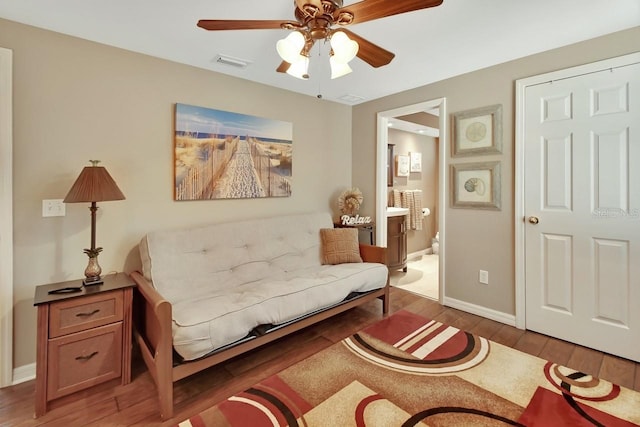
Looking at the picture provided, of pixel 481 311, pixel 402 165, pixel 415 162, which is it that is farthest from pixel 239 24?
pixel 415 162

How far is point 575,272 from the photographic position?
238 cm

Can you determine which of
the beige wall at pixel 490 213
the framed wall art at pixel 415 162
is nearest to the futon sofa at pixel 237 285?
the beige wall at pixel 490 213

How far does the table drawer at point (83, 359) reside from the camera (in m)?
1.70

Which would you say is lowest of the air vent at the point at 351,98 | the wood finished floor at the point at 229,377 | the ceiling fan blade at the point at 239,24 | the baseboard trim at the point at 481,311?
the wood finished floor at the point at 229,377

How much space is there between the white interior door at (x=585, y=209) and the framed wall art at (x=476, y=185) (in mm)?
240

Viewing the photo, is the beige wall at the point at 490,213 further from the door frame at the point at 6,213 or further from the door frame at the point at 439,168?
the door frame at the point at 6,213

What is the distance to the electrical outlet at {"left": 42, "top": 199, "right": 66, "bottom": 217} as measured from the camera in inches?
79.2

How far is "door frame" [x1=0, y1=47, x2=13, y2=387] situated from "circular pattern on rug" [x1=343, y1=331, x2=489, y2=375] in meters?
Answer: 2.23

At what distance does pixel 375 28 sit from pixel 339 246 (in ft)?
6.21

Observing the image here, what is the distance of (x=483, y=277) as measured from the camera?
2873 mm

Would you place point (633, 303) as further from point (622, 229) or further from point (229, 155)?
point (229, 155)

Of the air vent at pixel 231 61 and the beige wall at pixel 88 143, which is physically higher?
the air vent at pixel 231 61

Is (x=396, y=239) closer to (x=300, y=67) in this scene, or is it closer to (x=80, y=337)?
(x=300, y=67)

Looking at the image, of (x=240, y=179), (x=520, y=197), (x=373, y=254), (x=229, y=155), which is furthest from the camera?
(x=373, y=254)
